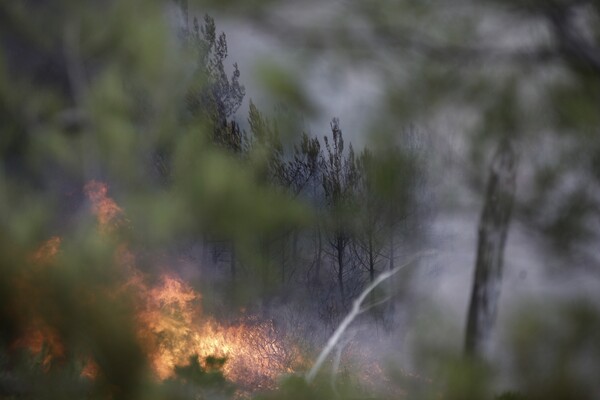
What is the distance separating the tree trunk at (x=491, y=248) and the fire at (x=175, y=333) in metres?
0.47

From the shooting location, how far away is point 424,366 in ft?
5.90

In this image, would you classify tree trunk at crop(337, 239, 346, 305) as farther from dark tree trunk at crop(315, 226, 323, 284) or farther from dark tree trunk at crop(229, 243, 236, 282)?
dark tree trunk at crop(229, 243, 236, 282)

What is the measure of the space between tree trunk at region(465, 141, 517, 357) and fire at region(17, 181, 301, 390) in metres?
0.47

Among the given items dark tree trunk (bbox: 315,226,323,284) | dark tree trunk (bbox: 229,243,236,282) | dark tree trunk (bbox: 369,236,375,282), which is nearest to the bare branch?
dark tree trunk (bbox: 369,236,375,282)

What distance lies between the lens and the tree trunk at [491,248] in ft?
5.75

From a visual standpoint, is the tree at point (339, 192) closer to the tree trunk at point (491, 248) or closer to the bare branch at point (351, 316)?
the bare branch at point (351, 316)

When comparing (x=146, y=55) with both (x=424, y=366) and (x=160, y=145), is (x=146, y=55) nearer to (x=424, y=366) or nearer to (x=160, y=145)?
(x=160, y=145)

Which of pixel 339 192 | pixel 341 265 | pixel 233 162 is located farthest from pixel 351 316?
pixel 233 162

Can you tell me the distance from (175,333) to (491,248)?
2.99 ft

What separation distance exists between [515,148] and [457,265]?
0.95 feet

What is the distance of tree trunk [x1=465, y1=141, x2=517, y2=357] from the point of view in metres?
1.75

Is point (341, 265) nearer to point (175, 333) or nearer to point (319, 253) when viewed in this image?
point (319, 253)

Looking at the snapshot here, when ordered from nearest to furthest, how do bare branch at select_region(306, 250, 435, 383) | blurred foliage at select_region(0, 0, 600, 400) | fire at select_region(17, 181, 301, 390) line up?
blurred foliage at select_region(0, 0, 600, 400)
bare branch at select_region(306, 250, 435, 383)
fire at select_region(17, 181, 301, 390)

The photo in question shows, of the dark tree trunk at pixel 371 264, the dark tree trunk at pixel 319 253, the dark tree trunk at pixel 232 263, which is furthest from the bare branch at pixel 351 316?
the dark tree trunk at pixel 232 263
